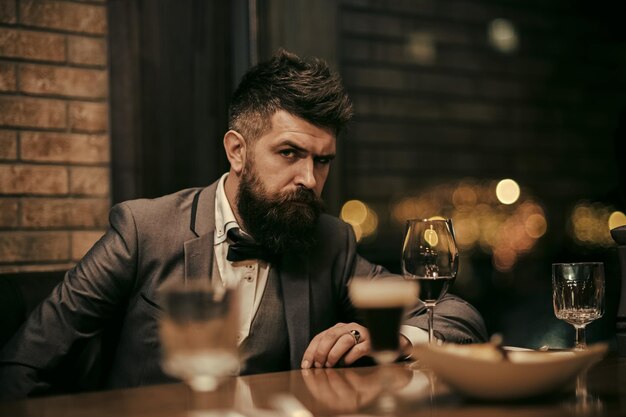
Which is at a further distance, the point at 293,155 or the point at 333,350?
the point at 293,155

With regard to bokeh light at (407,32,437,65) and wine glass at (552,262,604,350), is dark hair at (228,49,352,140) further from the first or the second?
bokeh light at (407,32,437,65)

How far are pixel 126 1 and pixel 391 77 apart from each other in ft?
4.49

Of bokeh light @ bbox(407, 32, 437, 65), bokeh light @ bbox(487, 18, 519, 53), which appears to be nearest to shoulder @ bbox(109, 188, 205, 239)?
bokeh light @ bbox(407, 32, 437, 65)

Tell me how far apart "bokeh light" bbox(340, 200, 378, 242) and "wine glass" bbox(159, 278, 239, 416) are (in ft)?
7.02

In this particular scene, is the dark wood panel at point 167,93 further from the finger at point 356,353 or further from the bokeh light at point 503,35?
the bokeh light at point 503,35

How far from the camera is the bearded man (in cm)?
197

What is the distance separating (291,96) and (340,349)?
0.76 m

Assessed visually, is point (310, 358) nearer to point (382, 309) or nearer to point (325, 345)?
point (325, 345)

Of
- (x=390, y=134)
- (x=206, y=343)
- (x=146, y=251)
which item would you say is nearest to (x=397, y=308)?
(x=206, y=343)

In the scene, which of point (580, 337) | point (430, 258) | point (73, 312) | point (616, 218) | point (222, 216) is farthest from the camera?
point (616, 218)

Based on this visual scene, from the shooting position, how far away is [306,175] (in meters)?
2.10

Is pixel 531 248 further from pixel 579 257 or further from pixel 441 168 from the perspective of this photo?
pixel 441 168

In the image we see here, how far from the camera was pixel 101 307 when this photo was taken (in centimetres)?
200

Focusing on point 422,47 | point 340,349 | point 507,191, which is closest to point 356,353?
point 340,349
